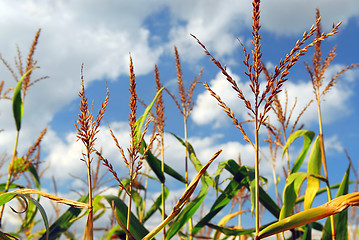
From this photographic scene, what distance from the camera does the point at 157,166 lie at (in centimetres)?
259

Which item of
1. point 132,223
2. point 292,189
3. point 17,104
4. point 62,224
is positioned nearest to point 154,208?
point 62,224

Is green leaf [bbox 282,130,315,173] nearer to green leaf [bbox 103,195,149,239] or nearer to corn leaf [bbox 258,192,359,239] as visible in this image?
green leaf [bbox 103,195,149,239]

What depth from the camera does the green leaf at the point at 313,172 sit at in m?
2.51

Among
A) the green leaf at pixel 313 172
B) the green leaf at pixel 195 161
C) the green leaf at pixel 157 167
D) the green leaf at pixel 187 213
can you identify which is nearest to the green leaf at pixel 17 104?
the green leaf at pixel 157 167

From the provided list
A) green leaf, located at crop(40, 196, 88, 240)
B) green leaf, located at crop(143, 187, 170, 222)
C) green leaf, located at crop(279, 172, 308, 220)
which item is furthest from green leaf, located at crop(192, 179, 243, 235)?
green leaf, located at crop(40, 196, 88, 240)

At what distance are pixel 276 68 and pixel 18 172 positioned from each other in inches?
98.4

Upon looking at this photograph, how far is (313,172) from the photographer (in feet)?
8.46

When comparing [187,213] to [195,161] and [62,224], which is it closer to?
[195,161]

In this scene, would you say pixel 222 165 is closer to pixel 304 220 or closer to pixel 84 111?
pixel 304 220

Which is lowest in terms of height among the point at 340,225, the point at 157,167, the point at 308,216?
the point at 340,225

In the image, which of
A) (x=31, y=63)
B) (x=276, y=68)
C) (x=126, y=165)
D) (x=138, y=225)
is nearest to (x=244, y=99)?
(x=276, y=68)

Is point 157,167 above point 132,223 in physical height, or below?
above

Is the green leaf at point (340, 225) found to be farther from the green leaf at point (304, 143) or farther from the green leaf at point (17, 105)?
the green leaf at point (17, 105)

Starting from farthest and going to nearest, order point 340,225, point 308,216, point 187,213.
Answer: point 340,225, point 187,213, point 308,216
